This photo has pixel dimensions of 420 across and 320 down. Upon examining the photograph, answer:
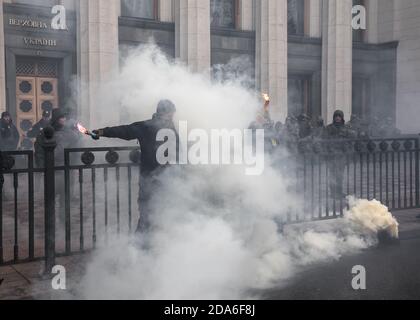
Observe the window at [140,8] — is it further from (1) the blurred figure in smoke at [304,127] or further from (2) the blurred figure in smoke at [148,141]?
(2) the blurred figure in smoke at [148,141]

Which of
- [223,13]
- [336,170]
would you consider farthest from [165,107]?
[223,13]

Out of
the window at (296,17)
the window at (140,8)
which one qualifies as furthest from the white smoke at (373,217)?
the window at (296,17)

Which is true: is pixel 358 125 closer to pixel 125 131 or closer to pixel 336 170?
pixel 336 170

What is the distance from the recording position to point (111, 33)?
42.9ft

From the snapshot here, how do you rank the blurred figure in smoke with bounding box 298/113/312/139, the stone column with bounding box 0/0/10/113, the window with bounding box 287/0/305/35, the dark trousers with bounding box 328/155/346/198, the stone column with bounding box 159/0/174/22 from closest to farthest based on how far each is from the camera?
the dark trousers with bounding box 328/155/346/198 → the stone column with bounding box 0/0/10/113 → the blurred figure in smoke with bounding box 298/113/312/139 → the stone column with bounding box 159/0/174/22 → the window with bounding box 287/0/305/35

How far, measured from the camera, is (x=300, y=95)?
60.2ft

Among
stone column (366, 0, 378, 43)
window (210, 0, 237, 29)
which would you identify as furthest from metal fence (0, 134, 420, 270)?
stone column (366, 0, 378, 43)

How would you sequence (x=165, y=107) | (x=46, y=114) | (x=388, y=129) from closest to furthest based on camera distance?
(x=165, y=107) < (x=46, y=114) < (x=388, y=129)

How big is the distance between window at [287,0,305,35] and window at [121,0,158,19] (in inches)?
209

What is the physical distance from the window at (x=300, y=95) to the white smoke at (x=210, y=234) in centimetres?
1206

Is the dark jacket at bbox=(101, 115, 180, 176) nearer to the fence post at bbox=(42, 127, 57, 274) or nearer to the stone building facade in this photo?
the fence post at bbox=(42, 127, 57, 274)

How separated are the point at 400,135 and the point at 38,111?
42.9ft

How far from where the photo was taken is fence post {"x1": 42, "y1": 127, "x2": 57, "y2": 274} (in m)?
4.70

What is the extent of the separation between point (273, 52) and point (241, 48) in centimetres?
107
